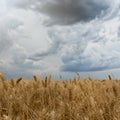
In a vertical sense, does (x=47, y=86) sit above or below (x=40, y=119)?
above

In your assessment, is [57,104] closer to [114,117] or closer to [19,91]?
[19,91]

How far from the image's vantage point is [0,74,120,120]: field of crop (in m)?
3.98

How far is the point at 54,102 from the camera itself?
15.8 feet

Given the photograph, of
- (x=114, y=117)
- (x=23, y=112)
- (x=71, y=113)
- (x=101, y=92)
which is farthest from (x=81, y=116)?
(x=101, y=92)

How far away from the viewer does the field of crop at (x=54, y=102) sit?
3.98 meters

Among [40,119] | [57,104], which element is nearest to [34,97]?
[57,104]

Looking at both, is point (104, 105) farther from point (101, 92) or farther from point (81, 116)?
point (101, 92)

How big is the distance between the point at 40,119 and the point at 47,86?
6.50ft

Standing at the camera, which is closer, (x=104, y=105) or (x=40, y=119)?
(x=40, y=119)

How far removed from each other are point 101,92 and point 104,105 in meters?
1.10

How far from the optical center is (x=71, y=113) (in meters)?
4.00

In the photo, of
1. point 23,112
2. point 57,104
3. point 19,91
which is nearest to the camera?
point 23,112

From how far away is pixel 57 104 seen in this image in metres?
4.86

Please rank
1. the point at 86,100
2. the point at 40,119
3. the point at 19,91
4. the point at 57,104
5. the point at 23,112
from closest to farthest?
the point at 40,119, the point at 23,112, the point at 86,100, the point at 57,104, the point at 19,91
